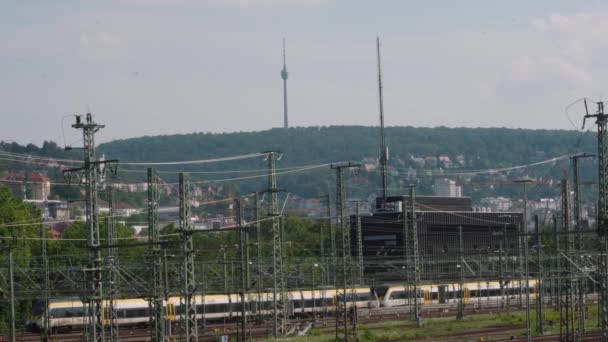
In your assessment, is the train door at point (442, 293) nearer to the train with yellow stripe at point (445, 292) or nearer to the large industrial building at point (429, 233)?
the train with yellow stripe at point (445, 292)

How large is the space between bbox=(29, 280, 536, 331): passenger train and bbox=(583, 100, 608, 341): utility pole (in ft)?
68.5

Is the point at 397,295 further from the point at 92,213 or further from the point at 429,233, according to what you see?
the point at 92,213

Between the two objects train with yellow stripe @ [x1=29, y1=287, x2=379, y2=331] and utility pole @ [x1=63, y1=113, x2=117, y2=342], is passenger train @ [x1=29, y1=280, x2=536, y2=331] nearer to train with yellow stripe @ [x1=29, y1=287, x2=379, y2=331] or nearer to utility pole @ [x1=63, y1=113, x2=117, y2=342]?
train with yellow stripe @ [x1=29, y1=287, x2=379, y2=331]

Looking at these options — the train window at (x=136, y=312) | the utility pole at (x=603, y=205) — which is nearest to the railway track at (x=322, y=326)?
the train window at (x=136, y=312)

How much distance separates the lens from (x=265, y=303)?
9950 cm

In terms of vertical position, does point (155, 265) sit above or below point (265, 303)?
above

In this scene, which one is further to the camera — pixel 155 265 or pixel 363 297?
pixel 363 297

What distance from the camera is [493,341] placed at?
6131cm

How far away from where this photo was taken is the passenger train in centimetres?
8394

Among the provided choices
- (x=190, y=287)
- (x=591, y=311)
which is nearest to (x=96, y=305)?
(x=190, y=287)

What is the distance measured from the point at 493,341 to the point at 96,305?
78.1 ft

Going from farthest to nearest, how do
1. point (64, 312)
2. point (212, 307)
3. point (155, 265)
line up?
point (212, 307) < point (64, 312) < point (155, 265)

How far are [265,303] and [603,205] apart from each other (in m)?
57.3

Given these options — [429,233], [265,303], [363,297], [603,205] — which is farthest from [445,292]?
[603,205]
